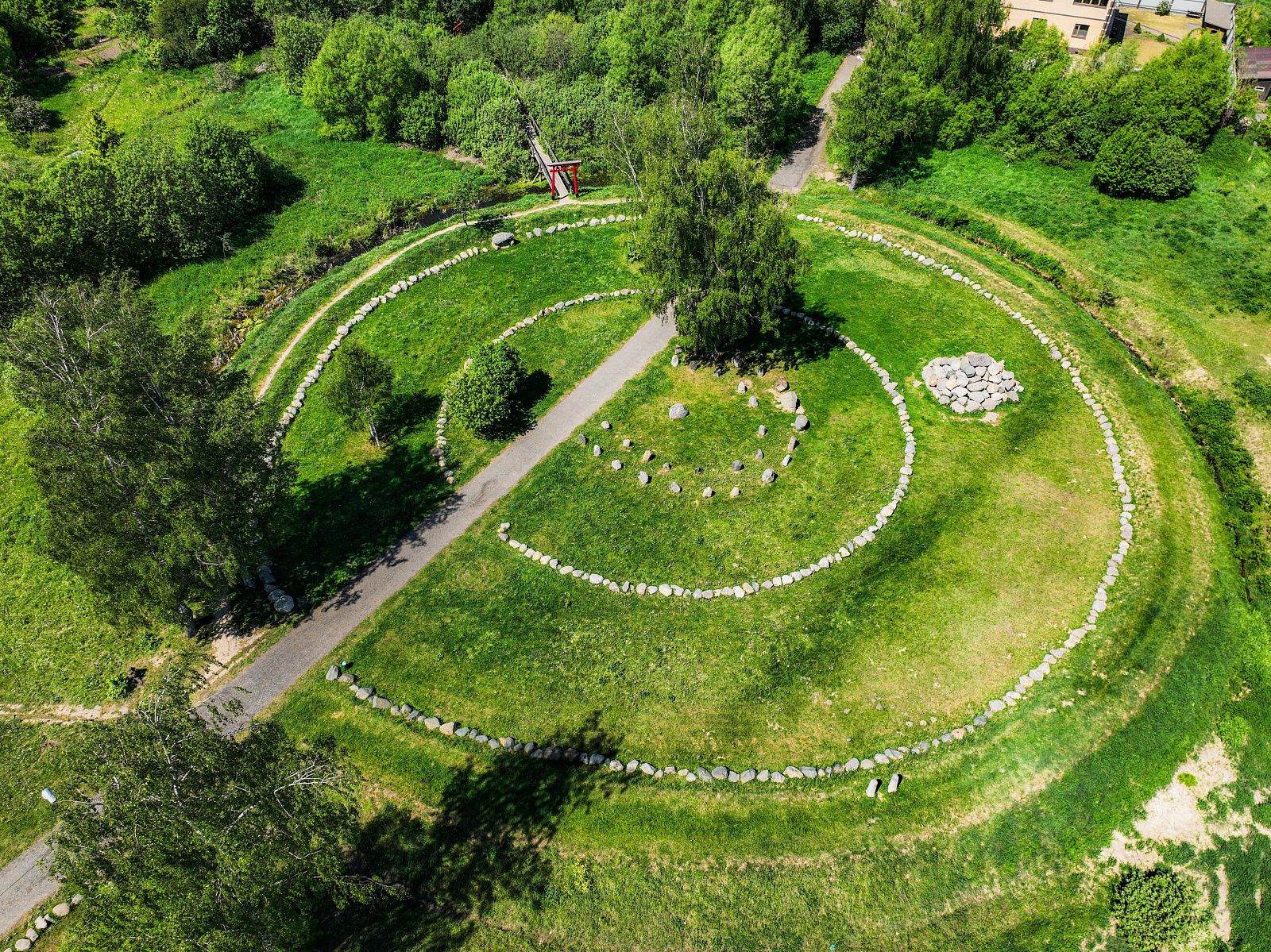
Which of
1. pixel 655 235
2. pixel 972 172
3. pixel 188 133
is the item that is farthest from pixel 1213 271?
pixel 188 133

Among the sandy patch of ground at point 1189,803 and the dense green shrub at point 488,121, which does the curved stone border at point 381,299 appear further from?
the sandy patch of ground at point 1189,803

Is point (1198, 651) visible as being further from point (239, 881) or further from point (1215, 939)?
point (239, 881)

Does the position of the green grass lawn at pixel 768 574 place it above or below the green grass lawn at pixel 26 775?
above

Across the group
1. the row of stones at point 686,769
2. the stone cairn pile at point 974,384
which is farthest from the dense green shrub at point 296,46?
the row of stones at point 686,769

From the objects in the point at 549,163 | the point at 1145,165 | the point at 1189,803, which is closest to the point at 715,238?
the point at 1189,803

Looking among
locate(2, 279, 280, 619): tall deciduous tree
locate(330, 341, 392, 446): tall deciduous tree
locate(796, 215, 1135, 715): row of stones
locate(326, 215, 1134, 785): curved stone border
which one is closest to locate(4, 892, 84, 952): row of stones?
locate(2, 279, 280, 619): tall deciduous tree

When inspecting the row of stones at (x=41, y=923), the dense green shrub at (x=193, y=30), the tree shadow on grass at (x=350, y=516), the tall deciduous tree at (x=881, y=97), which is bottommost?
the row of stones at (x=41, y=923)
